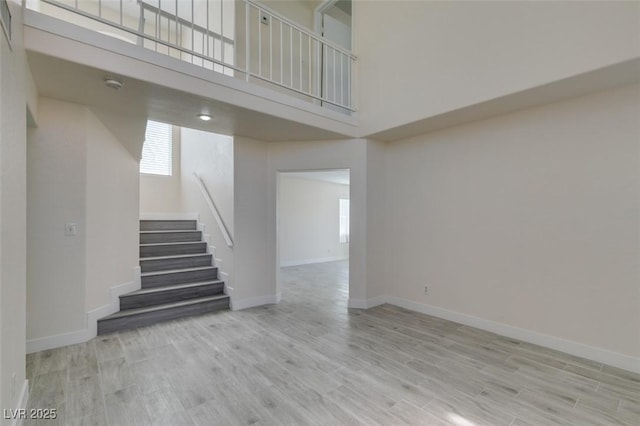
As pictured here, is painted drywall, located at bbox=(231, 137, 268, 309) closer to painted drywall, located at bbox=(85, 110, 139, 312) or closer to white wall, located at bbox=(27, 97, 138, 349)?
painted drywall, located at bbox=(85, 110, 139, 312)

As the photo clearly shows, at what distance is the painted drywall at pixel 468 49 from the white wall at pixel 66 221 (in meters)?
3.35

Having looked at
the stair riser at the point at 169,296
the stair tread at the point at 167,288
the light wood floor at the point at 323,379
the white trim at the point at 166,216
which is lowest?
the light wood floor at the point at 323,379

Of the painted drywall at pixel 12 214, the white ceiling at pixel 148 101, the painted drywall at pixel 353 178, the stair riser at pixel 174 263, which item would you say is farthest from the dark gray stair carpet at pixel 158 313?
the white ceiling at pixel 148 101

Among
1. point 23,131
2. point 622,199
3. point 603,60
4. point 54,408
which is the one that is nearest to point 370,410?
point 54,408

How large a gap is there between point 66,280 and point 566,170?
515cm

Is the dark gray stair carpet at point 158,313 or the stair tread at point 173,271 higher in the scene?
A: the stair tread at point 173,271

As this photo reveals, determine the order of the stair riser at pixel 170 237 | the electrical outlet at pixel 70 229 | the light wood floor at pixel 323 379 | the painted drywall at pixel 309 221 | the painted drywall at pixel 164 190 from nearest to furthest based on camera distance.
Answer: the light wood floor at pixel 323 379 < the electrical outlet at pixel 70 229 < the stair riser at pixel 170 237 < the painted drywall at pixel 164 190 < the painted drywall at pixel 309 221

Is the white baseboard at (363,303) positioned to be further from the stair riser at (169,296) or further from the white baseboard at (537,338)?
the stair riser at (169,296)

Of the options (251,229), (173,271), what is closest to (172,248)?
(173,271)

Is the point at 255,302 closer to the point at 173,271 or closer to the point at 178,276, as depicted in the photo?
the point at 178,276

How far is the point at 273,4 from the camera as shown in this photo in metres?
4.79

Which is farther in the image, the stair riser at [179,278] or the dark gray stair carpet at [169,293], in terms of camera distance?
the stair riser at [179,278]

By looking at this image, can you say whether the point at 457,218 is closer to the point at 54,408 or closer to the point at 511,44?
the point at 511,44

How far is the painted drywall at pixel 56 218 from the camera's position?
9.25ft
